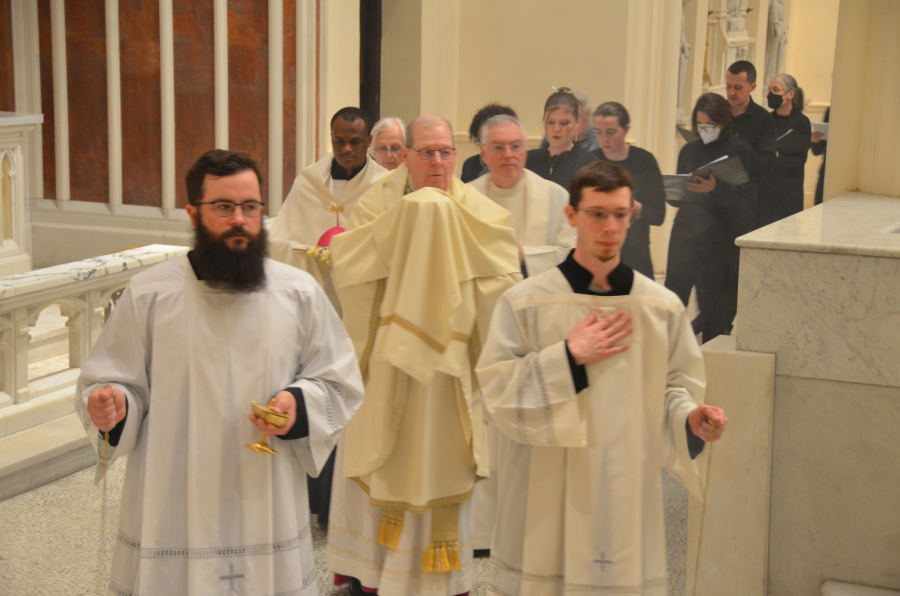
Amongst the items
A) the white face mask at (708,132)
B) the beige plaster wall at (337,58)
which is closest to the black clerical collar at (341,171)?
the white face mask at (708,132)

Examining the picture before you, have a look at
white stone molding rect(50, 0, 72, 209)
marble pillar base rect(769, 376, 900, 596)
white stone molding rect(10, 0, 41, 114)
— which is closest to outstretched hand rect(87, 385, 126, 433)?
marble pillar base rect(769, 376, 900, 596)

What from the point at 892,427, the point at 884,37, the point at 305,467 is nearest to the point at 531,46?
the point at 884,37

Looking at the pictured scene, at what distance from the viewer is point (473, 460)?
3.66 meters

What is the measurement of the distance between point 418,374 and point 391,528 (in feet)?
2.12

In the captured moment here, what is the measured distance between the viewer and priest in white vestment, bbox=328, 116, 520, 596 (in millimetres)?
3459

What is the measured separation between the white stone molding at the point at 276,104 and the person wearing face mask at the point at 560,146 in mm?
3880

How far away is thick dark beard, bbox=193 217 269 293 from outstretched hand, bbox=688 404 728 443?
1.28m

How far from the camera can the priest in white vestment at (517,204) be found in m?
4.19

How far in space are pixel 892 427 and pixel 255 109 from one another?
6.98 m

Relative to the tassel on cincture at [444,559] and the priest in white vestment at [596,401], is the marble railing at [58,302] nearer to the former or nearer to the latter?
the tassel on cincture at [444,559]

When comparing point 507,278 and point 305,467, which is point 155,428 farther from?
point 507,278

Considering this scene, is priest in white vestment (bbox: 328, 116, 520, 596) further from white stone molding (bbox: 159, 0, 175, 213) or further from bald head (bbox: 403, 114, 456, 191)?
white stone molding (bbox: 159, 0, 175, 213)

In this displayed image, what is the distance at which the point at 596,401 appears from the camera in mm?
2812

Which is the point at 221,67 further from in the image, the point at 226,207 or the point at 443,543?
the point at 226,207
